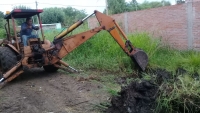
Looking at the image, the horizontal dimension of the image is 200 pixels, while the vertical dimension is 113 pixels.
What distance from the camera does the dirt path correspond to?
188 inches

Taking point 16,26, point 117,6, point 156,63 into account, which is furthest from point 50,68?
point 117,6

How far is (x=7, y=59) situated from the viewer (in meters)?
6.86

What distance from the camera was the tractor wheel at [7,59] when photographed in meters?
6.85

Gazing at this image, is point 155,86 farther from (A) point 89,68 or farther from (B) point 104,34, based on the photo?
(B) point 104,34

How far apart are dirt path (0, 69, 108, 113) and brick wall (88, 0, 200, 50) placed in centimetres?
527

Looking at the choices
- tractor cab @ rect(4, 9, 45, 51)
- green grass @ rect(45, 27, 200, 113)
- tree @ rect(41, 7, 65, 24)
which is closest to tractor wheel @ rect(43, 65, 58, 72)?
tractor cab @ rect(4, 9, 45, 51)

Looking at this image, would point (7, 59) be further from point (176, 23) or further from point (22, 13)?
point (176, 23)

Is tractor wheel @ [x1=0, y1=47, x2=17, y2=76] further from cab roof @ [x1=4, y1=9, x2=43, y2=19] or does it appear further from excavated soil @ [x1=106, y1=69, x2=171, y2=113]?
excavated soil @ [x1=106, y1=69, x2=171, y2=113]

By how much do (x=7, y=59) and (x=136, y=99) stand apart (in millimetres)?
4282

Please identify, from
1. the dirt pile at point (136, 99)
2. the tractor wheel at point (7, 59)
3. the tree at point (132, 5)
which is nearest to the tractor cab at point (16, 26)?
the tractor wheel at point (7, 59)

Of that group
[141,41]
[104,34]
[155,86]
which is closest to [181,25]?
[141,41]

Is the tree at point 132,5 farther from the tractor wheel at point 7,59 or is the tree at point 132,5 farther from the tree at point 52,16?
the tractor wheel at point 7,59

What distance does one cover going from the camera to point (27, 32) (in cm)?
738

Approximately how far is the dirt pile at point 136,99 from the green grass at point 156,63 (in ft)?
0.60
